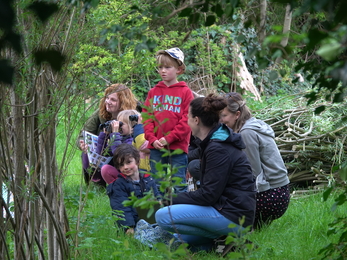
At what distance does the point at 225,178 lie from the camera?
11.9 feet

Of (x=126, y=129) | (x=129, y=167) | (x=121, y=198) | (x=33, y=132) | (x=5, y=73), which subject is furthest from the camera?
(x=126, y=129)

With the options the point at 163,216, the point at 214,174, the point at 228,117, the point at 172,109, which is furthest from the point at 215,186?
the point at 172,109

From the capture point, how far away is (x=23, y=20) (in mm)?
2469

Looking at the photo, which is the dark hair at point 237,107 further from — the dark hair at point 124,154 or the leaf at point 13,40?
the leaf at point 13,40

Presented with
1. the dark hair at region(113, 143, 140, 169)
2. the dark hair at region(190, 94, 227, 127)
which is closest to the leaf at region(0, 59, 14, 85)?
the dark hair at region(190, 94, 227, 127)

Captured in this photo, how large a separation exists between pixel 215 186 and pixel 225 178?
0.10m

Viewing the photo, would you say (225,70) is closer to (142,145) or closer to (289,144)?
(289,144)

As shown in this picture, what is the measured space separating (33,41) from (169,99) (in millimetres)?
2798

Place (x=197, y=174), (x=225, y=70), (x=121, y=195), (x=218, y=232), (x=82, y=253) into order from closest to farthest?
1. (x=82, y=253)
2. (x=218, y=232)
3. (x=121, y=195)
4. (x=197, y=174)
5. (x=225, y=70)

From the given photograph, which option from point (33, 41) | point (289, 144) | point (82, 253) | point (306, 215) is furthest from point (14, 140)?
point (289, 144)

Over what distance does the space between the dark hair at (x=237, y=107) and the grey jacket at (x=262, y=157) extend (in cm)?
8

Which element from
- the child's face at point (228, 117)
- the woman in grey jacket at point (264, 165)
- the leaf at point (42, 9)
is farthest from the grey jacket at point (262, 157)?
the leaf at point (42, 9)

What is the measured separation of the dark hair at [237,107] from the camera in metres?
4.47

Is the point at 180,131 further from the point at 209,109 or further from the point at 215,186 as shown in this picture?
the point at 215,186
